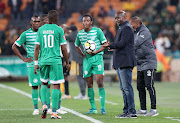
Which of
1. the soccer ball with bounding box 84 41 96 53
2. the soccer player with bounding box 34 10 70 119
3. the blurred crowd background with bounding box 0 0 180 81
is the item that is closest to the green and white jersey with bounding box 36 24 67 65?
the soccer player with bounding box 34 10 70 119

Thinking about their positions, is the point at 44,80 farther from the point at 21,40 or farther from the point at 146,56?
the point at 146,56

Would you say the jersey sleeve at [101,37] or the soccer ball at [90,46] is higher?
the jersey sleeve at [101,37]

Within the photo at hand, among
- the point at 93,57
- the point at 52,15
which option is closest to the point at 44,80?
the point at 52,15

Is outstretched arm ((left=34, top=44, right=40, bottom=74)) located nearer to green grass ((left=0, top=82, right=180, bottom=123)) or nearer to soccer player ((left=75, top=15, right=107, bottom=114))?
green grass ((left=0, top=82, right=180, bottom=123))

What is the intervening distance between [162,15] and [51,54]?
21.4 m

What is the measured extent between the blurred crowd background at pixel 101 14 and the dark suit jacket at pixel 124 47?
15.1 metres

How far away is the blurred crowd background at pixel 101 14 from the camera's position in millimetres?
27484

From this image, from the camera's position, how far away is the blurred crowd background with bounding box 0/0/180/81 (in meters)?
27.5

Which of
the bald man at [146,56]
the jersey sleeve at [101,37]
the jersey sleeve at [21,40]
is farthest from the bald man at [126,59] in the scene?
the jersey sleeve at [21,40]

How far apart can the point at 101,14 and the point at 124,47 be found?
822 inches

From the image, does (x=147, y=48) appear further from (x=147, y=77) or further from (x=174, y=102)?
(x=174, y=102)

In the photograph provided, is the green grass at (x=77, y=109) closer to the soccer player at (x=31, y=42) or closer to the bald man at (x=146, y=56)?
the bald man at (x=146, y=56)

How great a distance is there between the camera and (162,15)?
99.3 feet

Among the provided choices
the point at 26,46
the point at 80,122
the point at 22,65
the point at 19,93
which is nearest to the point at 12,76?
the point at 22,65
